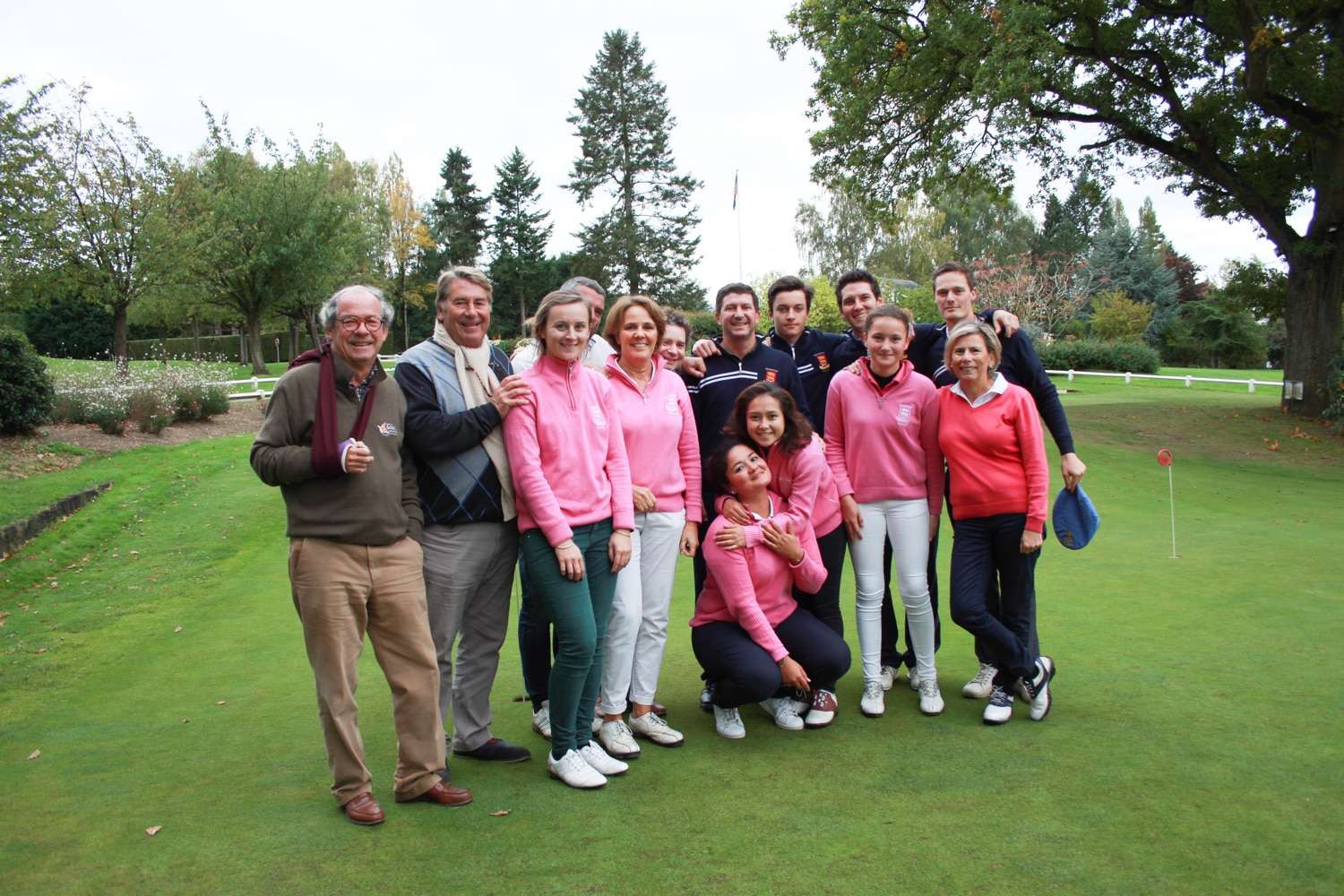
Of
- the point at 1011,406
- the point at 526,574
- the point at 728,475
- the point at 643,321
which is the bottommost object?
the point at 526,574

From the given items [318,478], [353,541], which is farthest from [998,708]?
[318,478]

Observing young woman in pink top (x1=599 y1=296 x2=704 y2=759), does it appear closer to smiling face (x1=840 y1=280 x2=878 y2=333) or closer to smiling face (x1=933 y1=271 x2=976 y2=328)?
smiling face (x1=840 y1=280 x2=878 y2=333)

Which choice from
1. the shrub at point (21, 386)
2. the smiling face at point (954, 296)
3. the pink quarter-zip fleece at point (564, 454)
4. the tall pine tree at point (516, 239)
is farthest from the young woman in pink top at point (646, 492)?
the tall pine tree at point (516, 239)

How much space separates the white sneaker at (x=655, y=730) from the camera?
4.18 m

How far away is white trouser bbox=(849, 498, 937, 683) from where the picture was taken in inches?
181

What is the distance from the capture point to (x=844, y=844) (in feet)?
10.2

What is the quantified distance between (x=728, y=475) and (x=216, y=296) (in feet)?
103

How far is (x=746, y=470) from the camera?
437 cm

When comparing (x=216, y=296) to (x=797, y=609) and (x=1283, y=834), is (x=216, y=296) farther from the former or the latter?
(x=1283, y=834)

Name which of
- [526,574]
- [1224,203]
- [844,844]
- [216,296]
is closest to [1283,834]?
[844,844]

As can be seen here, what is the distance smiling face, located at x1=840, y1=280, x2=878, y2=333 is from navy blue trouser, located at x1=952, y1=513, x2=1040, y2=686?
1255 millimetres

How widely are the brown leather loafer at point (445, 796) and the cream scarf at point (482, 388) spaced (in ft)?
3.37

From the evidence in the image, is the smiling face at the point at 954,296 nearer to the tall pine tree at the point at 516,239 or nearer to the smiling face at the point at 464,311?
the smiling face at the point at 464,311

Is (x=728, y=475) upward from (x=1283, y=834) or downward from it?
upward
